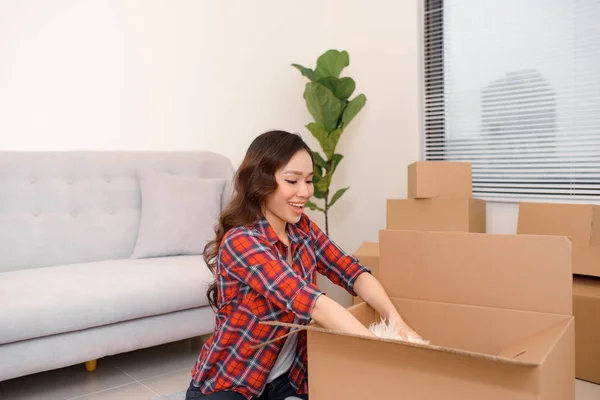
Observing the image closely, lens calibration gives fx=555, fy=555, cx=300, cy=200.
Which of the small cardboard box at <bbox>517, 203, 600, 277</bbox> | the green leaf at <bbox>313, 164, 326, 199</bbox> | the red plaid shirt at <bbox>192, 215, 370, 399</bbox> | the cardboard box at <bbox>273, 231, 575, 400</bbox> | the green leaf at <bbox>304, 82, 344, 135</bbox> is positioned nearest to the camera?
the cardboard box at <bbox>273, 231, 575, 400</bbox>

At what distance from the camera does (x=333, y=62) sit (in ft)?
10.9

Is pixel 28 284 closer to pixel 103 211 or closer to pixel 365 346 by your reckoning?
pixel 103 211

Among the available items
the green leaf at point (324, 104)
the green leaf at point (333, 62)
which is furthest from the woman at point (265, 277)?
the green leaf at point (333, 62)

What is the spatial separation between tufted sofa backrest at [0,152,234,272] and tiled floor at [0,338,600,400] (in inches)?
19.3

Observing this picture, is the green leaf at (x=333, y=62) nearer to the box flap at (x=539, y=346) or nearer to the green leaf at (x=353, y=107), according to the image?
the green leaf at (x=353, y=107)

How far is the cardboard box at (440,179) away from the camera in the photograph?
2586 millimetres

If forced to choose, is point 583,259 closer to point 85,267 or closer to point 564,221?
point 564,221

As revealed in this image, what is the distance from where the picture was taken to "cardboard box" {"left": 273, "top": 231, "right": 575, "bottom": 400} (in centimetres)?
76

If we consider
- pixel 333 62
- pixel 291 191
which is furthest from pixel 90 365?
pixel 333 62

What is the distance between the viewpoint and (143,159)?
2924 mm

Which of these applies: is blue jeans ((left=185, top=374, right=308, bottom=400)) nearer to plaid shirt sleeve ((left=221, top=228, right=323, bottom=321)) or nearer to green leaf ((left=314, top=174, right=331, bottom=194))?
plaid shirt sleeve ((left=221, top=228, right=323, bottom=321))

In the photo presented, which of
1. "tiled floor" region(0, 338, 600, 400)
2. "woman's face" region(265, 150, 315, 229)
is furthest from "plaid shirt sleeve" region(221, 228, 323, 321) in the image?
"tiled floor" region(0, 338, 600, 400)

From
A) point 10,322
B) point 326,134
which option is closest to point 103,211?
point 10,322

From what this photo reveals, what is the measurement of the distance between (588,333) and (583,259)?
291mm
